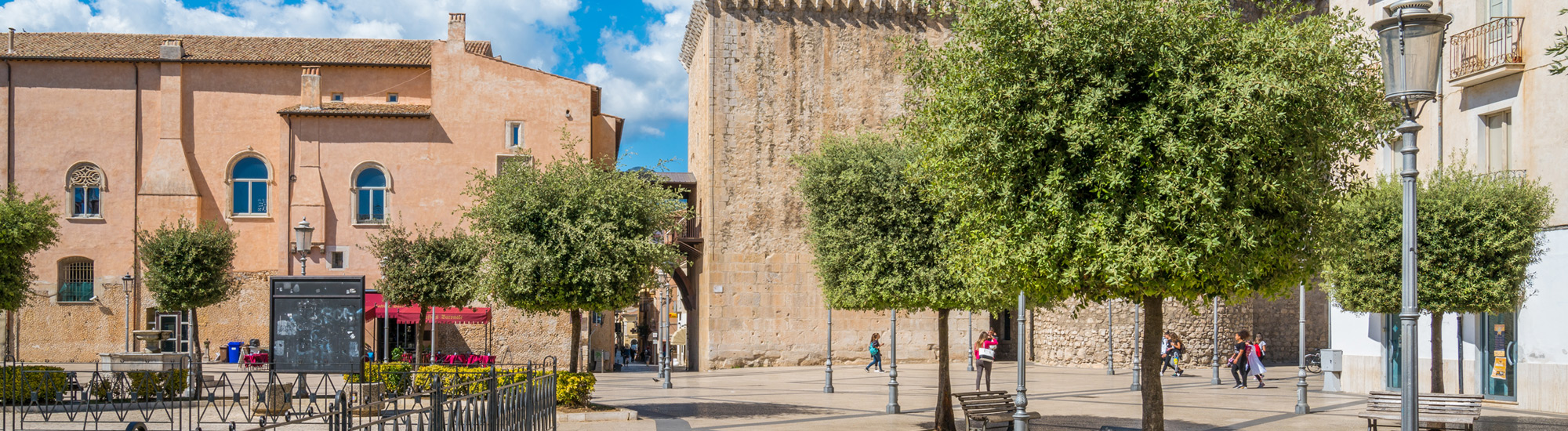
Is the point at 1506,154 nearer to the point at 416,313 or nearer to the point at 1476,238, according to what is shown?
the point at 1476,238

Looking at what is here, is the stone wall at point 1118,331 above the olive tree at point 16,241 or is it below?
below

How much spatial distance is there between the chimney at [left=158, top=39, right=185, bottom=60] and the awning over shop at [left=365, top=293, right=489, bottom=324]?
941 centimetres

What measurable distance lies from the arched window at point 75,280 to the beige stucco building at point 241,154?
0.04m

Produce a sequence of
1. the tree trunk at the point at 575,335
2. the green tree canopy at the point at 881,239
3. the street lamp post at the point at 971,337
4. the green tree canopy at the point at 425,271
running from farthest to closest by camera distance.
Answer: the street lamp post at the point at 971,337 → the green tree canopy at the point at 425,271 → the tree trunk at the point at 575,335 → the green tree canopy at the point at 881,239

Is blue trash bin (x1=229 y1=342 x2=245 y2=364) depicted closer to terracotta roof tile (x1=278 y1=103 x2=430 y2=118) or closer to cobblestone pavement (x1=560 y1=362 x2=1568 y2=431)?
terracotta roof tile (x1=278 y1=103 x2=430 y2=118)

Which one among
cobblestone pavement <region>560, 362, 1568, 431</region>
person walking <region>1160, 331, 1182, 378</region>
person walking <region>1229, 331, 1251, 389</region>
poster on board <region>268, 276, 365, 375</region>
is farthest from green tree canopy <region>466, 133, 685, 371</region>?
person walking <region>1160, 331, 1182, 378</region>

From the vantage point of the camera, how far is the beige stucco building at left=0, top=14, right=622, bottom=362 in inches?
1326

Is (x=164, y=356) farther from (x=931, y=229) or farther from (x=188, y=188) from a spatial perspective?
(x=188, y=188)

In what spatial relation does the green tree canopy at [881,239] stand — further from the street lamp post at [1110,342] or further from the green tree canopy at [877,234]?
the street lamp post at [1110,342]

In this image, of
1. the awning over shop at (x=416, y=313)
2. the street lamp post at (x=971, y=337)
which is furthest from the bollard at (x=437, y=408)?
the street lamp post at (x=971, y=337)

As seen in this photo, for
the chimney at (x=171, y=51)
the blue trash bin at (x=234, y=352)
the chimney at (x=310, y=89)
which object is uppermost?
the chimney at (x=171, y=51)

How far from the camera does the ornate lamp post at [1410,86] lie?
8414 mm

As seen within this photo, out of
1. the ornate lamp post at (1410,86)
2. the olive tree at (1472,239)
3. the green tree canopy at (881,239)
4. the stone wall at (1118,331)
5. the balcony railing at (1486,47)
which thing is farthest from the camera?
the stone wall at (1118,331)

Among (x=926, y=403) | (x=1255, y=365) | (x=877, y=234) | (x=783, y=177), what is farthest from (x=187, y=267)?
(x=1255, y=365)
